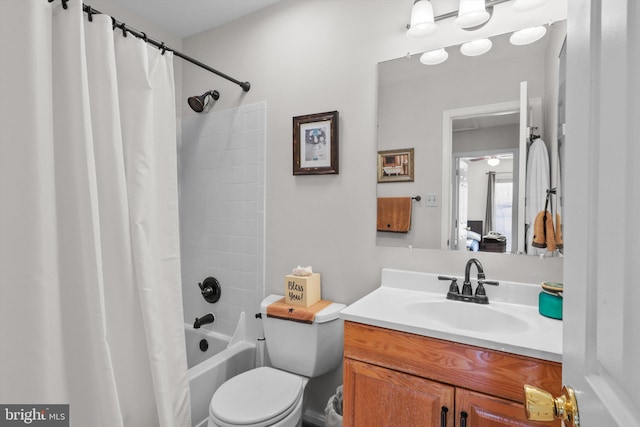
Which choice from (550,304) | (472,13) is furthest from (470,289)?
(472,13)

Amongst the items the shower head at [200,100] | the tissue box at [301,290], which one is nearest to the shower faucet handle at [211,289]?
the tissue box at [301,290]

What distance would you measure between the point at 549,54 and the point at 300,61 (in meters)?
1.23

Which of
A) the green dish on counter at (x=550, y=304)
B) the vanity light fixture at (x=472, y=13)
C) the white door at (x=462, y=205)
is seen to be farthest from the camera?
the white door at (x=462, y=205)

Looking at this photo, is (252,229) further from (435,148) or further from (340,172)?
(435,148)

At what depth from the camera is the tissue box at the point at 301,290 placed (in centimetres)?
173

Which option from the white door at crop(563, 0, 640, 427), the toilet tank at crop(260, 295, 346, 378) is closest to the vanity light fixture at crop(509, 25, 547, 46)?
the white door at crop(563, 0, 640, 427)

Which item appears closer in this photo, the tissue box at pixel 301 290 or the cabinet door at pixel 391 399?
the cabinet door at pixel 391 399

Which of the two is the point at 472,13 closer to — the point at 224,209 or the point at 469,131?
the point at 469,131

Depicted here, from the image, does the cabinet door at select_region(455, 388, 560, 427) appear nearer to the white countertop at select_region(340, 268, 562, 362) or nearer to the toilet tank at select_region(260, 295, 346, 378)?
the white countertop at select_region(340, 268, 562, 362)

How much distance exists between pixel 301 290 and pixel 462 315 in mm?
789

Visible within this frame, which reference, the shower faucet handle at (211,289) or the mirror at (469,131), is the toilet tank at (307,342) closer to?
the mirror at (469,131)

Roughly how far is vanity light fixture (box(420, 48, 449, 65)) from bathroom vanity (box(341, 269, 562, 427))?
1085 mm

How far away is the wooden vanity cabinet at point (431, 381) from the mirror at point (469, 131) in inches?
23.3

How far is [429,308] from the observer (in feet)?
4.68
